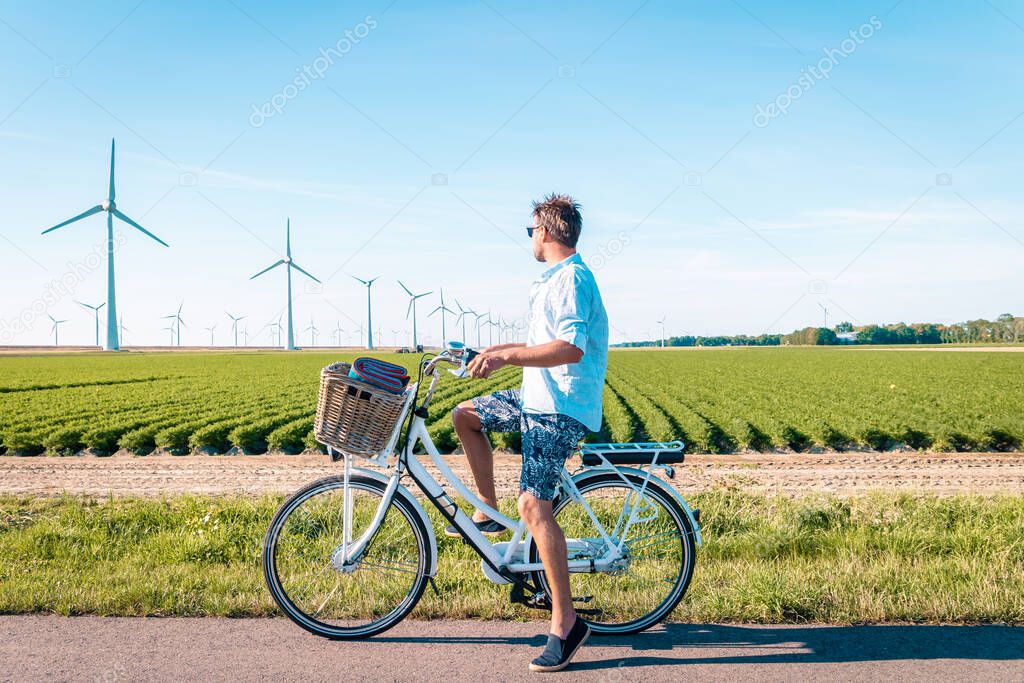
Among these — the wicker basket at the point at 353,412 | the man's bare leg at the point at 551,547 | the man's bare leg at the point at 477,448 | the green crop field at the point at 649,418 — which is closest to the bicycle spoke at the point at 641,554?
the man's bare leg at the point at 551,547

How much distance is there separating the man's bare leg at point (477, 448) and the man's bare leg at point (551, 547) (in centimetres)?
32

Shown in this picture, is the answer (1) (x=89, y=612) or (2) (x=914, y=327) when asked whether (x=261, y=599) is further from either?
(2) (x=914, y=327)

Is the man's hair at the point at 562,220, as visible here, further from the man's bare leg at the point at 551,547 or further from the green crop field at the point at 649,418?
the green crop field at the point at 649,418

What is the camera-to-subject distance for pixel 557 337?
3.57m

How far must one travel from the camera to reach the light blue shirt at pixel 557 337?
358cm

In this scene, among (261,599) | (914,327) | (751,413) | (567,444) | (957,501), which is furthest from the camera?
(914,327)

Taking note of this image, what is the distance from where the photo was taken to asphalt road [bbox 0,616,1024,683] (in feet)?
11.0

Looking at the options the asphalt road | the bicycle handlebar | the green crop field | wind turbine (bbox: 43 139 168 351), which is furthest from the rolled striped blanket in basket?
wind turbine (bbox: 43 139 168 351)

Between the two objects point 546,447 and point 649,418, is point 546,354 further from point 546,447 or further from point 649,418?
point 649,418

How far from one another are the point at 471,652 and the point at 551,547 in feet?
1.97

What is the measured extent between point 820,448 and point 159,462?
12.6 meters

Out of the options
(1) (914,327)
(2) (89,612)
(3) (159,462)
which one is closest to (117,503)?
(2) (89,612)

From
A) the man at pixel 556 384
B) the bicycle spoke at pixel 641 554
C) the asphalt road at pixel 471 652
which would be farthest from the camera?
the bicycle spoke at pixel 641 554

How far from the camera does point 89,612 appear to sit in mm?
4137
